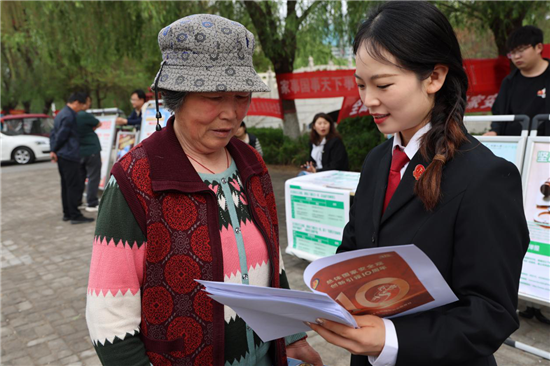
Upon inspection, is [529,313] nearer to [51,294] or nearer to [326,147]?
[326,147]

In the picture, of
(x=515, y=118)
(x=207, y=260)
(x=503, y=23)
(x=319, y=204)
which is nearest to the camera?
(x=207, y=260)

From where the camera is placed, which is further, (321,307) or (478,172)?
(478,172)

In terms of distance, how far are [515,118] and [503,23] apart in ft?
14.9

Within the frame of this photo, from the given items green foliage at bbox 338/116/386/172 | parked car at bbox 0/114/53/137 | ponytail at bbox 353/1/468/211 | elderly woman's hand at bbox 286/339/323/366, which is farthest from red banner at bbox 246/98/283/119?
parked car at bbox 0/114/53/137

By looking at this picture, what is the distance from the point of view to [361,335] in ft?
3.46

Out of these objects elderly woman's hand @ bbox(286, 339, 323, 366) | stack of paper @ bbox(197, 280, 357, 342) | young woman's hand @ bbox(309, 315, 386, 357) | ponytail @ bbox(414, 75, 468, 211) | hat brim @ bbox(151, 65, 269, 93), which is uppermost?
hat brim @ bbox(151, 65, 269, 93)

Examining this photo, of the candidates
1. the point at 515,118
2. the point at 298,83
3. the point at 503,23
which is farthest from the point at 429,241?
the point at 298,83

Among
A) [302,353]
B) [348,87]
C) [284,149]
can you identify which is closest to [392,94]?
[302,353]

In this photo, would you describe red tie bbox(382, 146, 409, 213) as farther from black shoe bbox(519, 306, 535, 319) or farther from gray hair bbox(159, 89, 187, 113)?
black shoe bbox(519, 306, 535, 319)

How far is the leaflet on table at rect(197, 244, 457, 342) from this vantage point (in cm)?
97

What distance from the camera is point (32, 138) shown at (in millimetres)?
16688

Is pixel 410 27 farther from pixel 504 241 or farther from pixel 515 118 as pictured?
pixel 515 118

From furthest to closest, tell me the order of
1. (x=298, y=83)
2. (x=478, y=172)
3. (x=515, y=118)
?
(x=298, y=83), (x=515, y=118), (x=478, y=172)

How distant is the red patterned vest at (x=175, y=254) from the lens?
4.11 ft
